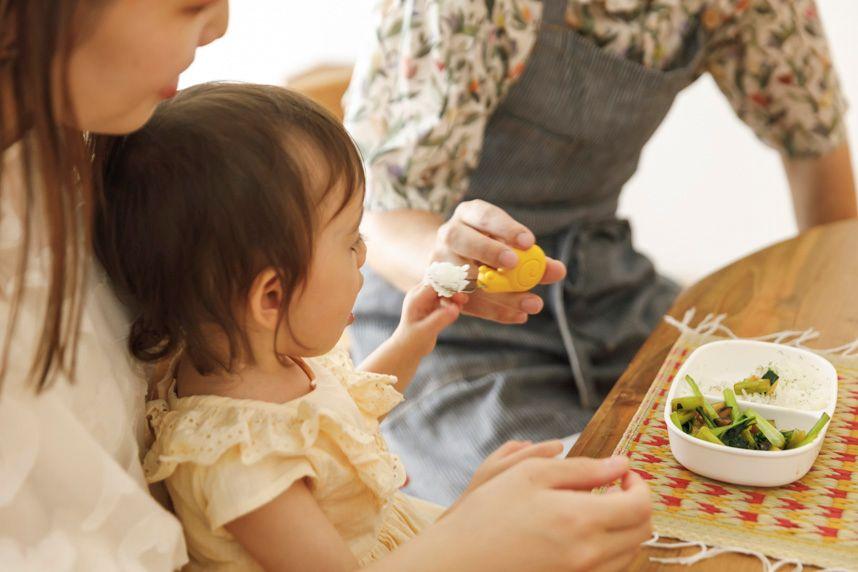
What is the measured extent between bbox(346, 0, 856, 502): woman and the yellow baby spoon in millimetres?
268

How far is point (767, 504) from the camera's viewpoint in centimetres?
81

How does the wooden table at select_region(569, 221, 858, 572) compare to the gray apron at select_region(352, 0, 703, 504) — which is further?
the gray apron at select_region(352, 0, 703, 504)

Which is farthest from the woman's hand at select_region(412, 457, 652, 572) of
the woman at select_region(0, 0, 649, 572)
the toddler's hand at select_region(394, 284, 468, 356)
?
the toddler's hand at select_region(394, 284, 468, 356)

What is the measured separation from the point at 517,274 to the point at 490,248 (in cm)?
4

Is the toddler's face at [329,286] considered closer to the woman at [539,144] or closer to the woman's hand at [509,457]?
the woman's hand at [509,457]

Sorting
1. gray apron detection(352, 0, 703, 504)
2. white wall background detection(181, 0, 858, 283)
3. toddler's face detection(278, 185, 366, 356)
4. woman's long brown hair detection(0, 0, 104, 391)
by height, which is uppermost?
woman's long brown hair detection(0, 0, 104, 391)

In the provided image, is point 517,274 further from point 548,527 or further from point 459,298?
point 548,527

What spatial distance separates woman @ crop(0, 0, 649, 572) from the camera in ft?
2.09

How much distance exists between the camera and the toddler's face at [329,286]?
2.70 feet

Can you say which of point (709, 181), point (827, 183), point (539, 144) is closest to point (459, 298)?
point (539, 144)

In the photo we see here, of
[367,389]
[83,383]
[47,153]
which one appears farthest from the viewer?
[367,389]

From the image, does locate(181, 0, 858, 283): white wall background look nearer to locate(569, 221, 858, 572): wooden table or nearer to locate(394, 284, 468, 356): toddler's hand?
locate(569, 221, 858, 572): wooden table

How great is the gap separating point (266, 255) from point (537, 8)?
30.5 inches

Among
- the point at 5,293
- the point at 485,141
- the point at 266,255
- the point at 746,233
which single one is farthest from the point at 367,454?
the point at 746,233
